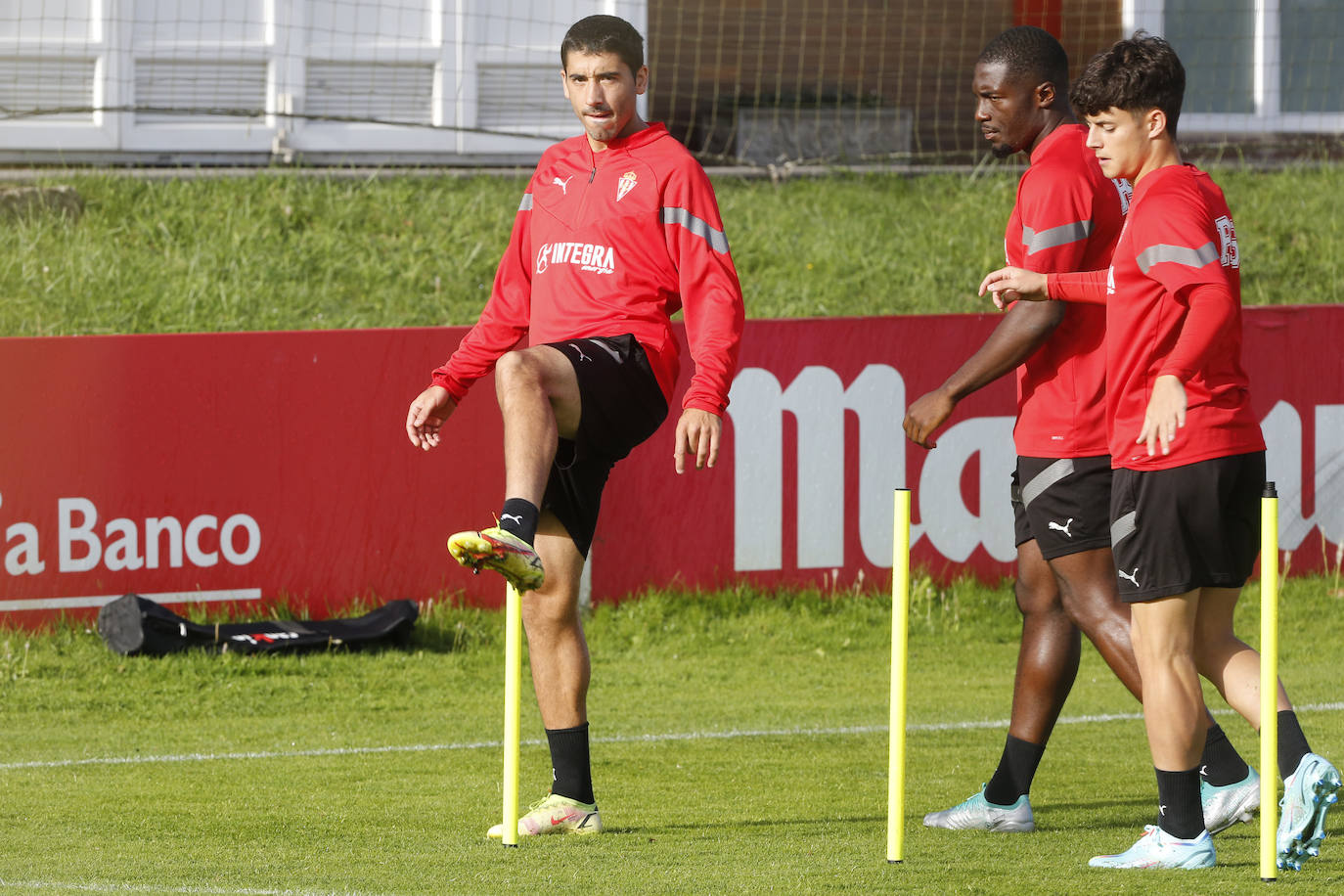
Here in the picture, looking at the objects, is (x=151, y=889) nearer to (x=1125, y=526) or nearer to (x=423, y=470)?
(x=1125, y=526)

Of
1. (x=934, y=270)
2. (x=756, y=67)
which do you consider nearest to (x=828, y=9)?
(x=756, y=67)

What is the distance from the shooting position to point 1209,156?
14.2m

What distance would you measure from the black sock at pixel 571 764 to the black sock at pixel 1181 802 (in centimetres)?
152

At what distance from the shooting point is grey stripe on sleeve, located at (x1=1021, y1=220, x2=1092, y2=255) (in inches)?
187

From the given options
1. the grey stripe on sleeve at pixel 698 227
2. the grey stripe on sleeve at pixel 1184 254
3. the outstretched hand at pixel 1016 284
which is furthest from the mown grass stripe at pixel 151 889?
the grey stripe on sleeve at pixel 1184 254

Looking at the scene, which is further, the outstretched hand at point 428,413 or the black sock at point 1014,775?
the outstretched hand at point 428,413

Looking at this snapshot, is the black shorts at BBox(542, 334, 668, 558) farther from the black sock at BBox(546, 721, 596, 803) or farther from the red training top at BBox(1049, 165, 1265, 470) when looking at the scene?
the red training top at BBox(1049, 165, 1265, 470)

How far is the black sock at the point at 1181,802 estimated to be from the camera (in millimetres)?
4172

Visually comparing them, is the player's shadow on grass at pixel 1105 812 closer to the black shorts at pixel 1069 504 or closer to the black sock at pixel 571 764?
the black shorts at pixel 1069 504

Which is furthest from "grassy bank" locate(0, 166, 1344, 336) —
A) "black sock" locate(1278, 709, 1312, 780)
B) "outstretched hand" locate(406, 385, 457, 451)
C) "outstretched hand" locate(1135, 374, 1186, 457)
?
"outstretched hand" locate(1135, 374, 1186, 457)

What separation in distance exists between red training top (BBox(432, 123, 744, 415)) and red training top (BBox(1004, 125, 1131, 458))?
0.82 metres

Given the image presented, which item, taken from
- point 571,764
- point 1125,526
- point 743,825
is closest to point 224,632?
point 571,764

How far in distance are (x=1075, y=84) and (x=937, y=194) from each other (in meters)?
8.71

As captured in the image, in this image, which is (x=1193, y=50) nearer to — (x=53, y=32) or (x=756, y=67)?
(x=756, y=67)
